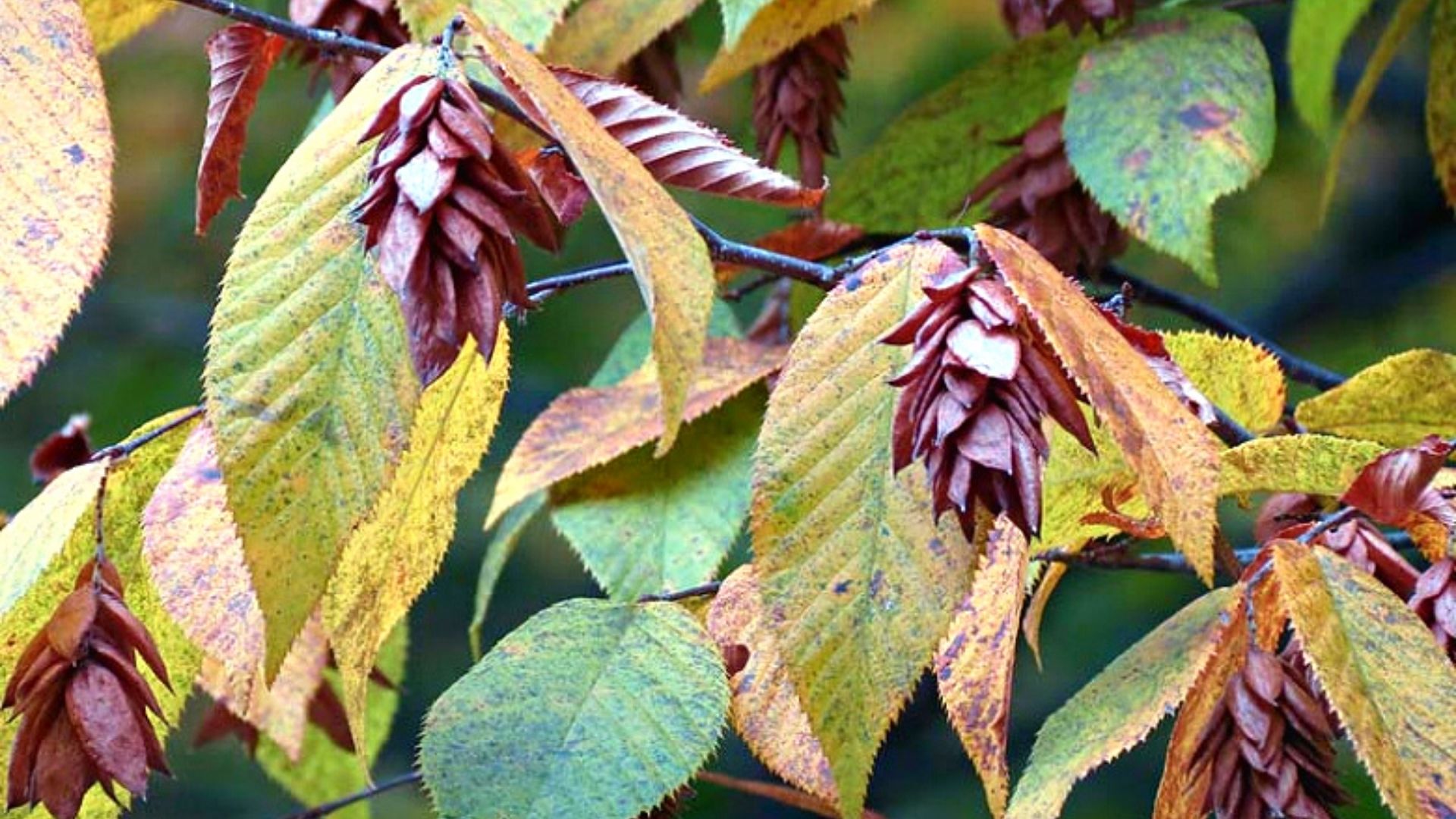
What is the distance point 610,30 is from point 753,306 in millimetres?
1222

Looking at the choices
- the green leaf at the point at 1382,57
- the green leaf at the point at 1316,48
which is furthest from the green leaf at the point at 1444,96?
the green leaf at the point at 1316,48

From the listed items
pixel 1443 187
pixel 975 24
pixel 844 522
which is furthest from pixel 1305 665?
pixel 975 24

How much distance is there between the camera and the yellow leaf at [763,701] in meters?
0.63

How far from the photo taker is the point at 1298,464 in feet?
2.02

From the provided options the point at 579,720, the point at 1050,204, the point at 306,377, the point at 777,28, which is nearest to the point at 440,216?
the point at 306,377

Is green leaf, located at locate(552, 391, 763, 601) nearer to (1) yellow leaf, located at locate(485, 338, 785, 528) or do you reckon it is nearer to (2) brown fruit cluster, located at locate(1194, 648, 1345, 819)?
(1) yellow leaf, located at locate(485, 338, 785, 528)

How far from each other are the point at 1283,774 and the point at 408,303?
0.99ft

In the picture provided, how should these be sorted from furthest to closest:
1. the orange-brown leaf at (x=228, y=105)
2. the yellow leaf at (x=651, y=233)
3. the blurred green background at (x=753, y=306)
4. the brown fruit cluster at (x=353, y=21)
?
the blurred green background at (x=753, y=306), the brown fruit cluster at (x=353, y=21), the orange-brown leaf at (x=228, y=105), the yellow leaf at (x=651, y=233)

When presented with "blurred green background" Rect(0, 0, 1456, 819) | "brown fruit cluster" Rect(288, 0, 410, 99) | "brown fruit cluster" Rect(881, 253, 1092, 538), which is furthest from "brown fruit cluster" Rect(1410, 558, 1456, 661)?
"blurred green background" Rect(0, 0, 1456, 819)

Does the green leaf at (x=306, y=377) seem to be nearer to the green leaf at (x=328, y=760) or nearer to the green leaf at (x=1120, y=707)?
the green leaf at (x=1120, y=707)

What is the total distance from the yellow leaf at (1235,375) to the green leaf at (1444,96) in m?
0.28

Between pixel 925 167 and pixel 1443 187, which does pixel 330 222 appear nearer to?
pixel 925 167

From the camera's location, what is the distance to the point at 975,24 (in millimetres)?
1972

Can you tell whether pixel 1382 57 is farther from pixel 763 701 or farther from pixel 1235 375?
pixel 763 701
